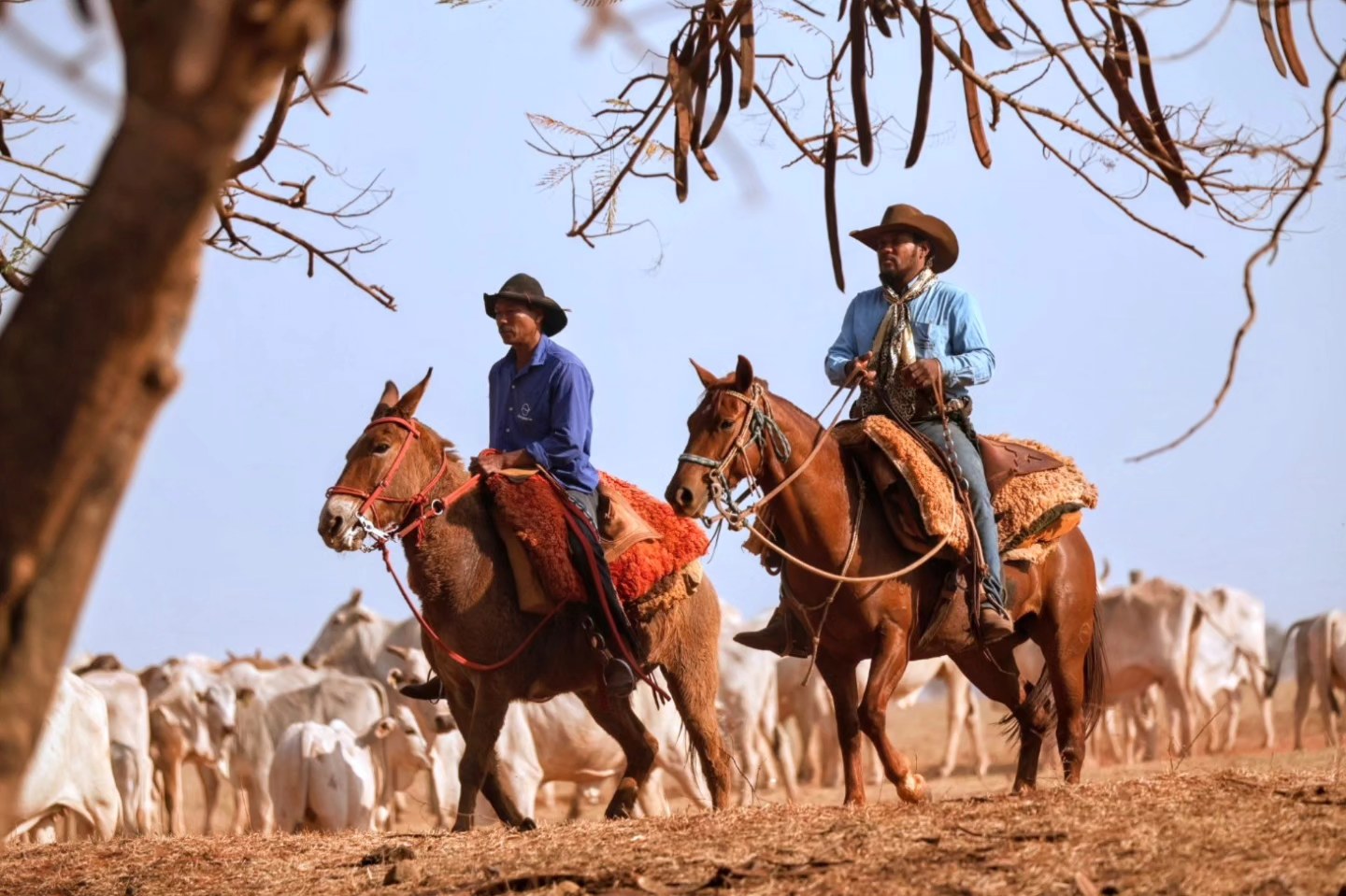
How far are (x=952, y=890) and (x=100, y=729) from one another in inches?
406

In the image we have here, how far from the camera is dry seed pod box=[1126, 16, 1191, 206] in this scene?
6258 millimetres

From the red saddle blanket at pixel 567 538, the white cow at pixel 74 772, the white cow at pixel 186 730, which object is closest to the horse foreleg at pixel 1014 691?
the red saddle blanket at pixel 567 538

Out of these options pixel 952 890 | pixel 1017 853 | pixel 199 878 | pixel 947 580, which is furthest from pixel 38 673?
pixel 947 580

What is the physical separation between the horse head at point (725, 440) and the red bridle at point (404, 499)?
5.01ft

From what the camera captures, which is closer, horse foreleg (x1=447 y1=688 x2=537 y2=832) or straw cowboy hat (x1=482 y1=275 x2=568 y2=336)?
horse foreleg (x1=447 y1=688 x2=537 y2=832)

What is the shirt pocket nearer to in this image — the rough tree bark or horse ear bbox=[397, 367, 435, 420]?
horse ear bbox=[397, 367, 435, 420]

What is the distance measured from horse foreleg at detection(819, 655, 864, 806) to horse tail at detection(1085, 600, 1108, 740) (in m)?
1.68

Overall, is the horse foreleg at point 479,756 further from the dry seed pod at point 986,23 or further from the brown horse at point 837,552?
the dry seed pod at point 986,23

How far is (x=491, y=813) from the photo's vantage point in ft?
53.3

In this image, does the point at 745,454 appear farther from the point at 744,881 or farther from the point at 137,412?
the point at 137,412

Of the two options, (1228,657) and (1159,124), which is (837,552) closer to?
(1159,124)

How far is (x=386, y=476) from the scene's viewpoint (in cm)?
942

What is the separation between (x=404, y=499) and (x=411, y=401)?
582 millimetres

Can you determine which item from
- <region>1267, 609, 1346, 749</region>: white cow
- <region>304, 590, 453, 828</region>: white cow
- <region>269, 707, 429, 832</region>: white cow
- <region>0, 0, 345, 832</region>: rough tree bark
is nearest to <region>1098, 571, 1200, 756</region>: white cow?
<region>1267, 609, 1346, 749</region>: white cow
